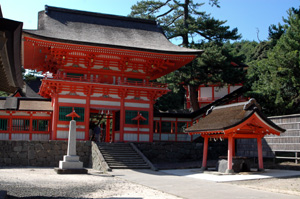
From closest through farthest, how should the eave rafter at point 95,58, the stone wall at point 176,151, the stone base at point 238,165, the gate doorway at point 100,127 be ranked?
the stone base at point 238,165
the eave rafter at point 95,58
the stone wall at point 176,151
the gate doorway at point 100,127

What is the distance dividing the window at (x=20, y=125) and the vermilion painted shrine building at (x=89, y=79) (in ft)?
0.07

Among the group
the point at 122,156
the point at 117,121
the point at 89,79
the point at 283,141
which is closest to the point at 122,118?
the point at 117,121

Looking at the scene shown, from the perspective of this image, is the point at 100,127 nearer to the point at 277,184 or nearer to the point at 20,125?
the point at 20,125

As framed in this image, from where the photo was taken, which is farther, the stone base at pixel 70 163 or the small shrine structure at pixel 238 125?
the stone base at pixel 70 163

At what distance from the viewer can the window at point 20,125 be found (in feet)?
78.4

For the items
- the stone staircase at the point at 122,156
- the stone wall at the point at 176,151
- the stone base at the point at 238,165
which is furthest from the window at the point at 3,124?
the stone base at the point at 238,165

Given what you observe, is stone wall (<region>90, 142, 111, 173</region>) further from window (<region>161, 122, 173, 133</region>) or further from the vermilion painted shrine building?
window (<region>161, 122, 173, 133</region>)

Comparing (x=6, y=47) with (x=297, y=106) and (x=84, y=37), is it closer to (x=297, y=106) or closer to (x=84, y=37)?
(x=84, y=37)

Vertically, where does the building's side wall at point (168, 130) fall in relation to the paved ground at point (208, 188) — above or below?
above

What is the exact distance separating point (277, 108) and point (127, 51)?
1348 cm

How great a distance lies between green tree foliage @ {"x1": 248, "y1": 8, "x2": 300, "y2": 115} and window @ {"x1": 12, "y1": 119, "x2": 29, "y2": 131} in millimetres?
18554

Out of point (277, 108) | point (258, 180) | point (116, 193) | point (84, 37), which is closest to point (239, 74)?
point (277, 108)

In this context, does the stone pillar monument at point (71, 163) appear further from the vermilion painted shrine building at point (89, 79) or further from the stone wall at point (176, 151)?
the stone wall at point (176, 151)

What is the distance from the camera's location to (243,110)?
635 inches
